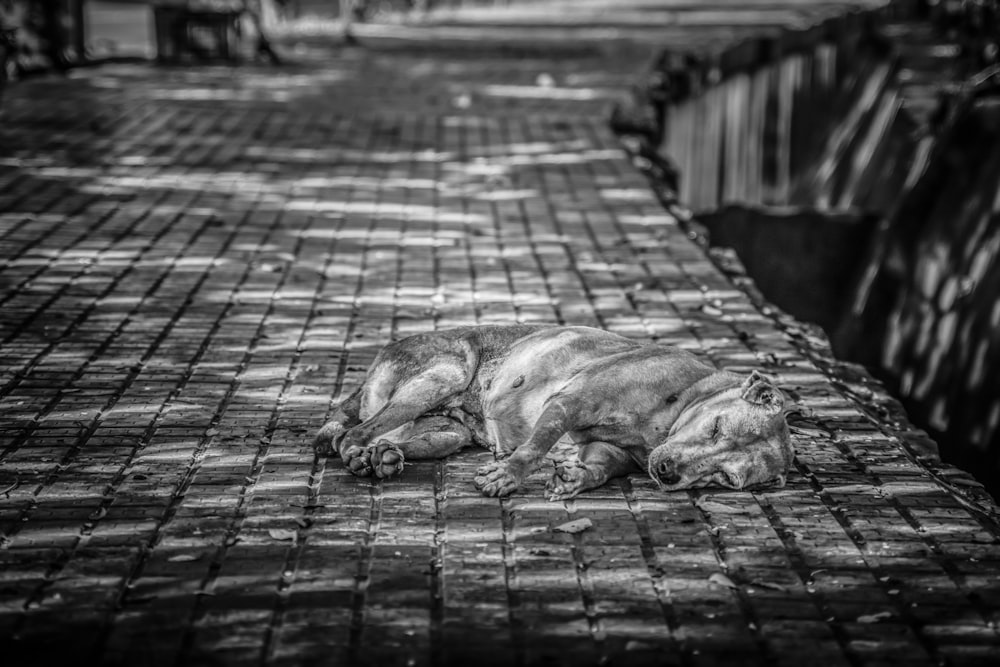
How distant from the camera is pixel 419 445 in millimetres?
5293

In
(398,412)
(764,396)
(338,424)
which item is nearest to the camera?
(764,396)

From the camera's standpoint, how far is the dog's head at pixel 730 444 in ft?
16.2

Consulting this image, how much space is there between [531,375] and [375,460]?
0.83 meters

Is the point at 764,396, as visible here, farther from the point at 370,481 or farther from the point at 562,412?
the point at 370,481

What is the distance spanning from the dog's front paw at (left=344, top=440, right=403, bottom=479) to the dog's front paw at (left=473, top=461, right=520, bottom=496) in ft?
1.18

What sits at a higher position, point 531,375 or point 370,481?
point 531,375

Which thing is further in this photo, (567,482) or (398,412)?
(398,412)

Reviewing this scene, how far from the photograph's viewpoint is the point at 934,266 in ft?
31.7

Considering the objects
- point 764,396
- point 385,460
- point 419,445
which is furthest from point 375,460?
point 764,396

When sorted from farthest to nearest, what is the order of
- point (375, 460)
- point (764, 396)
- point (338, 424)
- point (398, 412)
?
point (338, 424)
point (398, 412)
point (375, 460)
point (764, 396)

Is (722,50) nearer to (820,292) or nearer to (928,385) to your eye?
(820,292)

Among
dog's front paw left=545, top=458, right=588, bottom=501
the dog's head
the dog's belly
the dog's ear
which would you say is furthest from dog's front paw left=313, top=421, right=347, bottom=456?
the dog's ear

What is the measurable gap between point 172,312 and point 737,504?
388 cm

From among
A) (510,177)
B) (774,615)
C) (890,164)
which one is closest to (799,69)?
(890,164)
